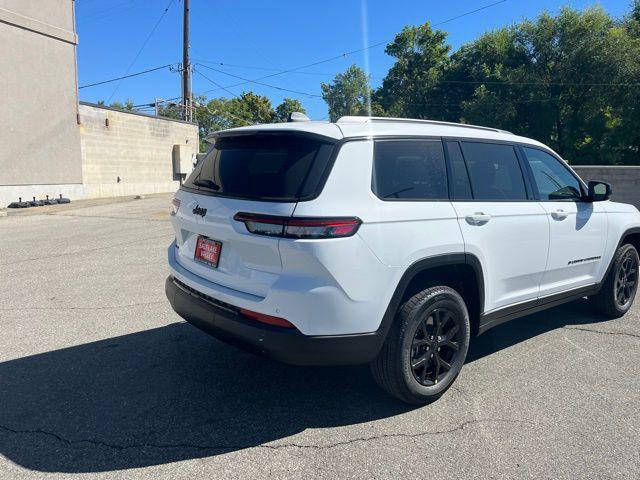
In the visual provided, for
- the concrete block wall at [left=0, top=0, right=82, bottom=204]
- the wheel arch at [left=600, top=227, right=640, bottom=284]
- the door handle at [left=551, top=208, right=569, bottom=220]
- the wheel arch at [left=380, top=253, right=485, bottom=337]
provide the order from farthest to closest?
the concrete block wall at [left=0, top=0, right=82, bottom=204] < the wheel arch at [left=600, top=227, right=640, bottom=284] < the door handle at [left=551, top=208, right=569, bottom=220] < the wheel arch at [left=380, top=253, right=485, bottom=337]

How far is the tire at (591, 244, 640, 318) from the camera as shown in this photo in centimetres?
503

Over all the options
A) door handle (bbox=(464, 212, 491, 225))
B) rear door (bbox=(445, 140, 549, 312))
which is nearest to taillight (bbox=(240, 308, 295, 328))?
rear door (bbox=(445, 140, 549, 312))

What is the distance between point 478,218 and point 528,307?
1.09 m

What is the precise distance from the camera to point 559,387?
361 centimetres

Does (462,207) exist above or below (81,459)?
above

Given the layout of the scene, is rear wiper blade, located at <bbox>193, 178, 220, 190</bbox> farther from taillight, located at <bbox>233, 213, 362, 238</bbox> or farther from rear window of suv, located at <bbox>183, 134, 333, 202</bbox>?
taillight, located at <bbox>233, 213, 362, 238</bbox>

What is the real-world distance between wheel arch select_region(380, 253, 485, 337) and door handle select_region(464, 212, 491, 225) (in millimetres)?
243

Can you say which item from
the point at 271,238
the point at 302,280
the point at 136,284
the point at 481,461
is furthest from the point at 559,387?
the point at 136,284

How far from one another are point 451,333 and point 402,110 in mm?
44141

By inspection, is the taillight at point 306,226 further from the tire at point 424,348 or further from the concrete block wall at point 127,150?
the concrete block wall at point 127,150

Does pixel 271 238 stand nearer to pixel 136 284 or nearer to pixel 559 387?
pixel 559 387

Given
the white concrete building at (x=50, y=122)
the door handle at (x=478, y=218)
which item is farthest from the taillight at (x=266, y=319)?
the white concrete building at (x=50, y=122)

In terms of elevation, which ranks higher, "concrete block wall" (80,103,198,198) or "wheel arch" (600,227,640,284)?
"concrete block wall" (80,103,198,198)

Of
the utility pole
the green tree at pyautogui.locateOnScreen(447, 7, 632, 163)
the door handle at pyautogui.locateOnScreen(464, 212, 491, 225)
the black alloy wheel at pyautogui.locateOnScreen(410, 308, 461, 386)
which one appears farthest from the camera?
the utility pole
